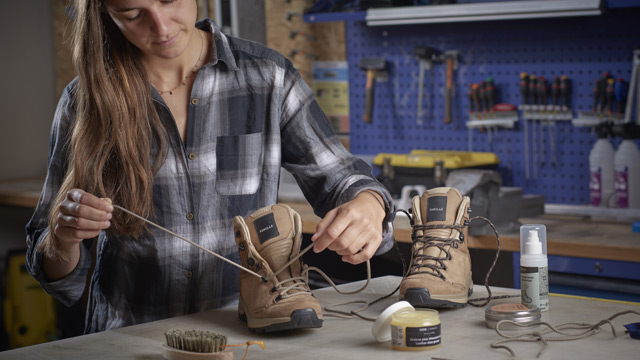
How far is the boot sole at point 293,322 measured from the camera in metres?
1.22

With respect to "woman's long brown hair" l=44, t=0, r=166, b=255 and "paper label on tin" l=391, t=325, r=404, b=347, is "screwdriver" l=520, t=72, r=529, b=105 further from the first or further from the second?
"paper label on tin" l=391, t=325, r=404, b=347

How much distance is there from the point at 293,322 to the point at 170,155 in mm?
503

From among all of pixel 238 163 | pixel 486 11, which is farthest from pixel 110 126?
pixel 486 11

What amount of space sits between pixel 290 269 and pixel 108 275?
47cm

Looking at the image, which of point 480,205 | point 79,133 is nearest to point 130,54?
point 79,133

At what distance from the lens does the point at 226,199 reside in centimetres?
159

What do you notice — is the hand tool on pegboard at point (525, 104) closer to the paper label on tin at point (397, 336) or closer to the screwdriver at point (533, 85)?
the screwdriver at point (533, 85)

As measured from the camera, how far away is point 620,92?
2.72 meters

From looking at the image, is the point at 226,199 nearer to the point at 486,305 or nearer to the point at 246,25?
the point at 486,305

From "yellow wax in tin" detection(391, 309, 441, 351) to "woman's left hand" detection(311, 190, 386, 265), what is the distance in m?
0.16

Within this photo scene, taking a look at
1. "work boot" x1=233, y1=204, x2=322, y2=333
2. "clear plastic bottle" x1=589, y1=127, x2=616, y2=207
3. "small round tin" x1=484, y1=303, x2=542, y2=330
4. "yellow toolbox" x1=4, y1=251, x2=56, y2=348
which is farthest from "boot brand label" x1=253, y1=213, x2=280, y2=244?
"yellow toolbox" x1=4, y1=251, x2=56, y2=348

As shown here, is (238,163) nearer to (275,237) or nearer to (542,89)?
(275,237)

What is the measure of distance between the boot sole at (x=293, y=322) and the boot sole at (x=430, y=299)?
0.19 metres

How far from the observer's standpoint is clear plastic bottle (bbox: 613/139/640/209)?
263 cm
